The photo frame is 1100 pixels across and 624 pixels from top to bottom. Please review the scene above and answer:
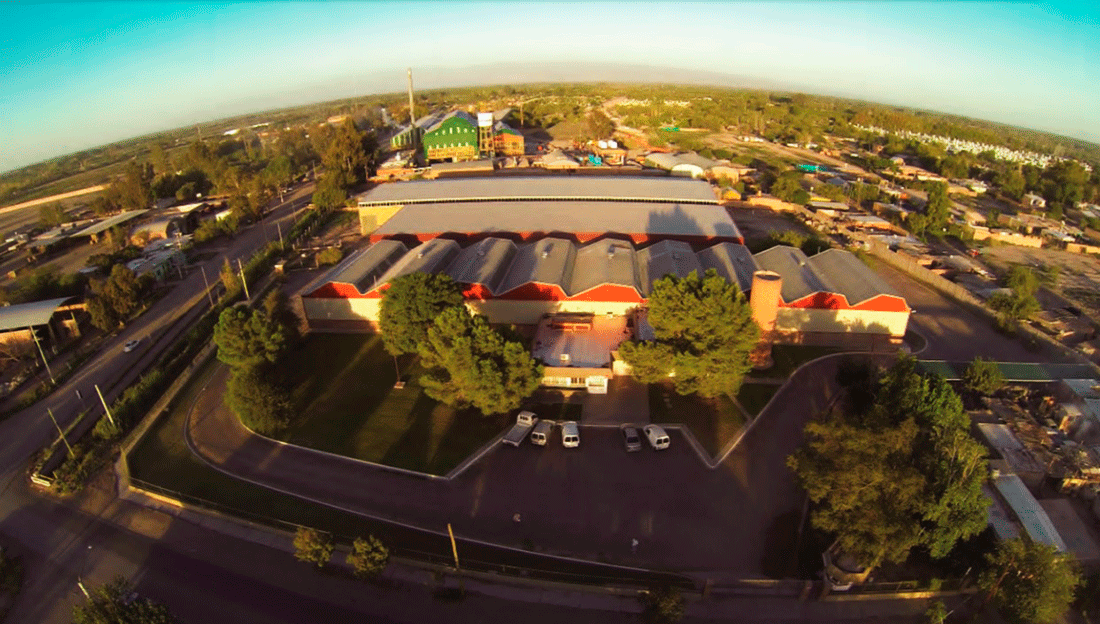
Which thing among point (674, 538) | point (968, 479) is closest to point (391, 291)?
point (674, 538)

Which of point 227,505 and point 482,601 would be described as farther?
point 227,505

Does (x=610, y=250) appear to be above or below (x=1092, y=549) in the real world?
above

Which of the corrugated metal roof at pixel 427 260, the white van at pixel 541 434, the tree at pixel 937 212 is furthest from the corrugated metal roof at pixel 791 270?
the tree at pixel 937 212

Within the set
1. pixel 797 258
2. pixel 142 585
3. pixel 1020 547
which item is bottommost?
pixel 142 585

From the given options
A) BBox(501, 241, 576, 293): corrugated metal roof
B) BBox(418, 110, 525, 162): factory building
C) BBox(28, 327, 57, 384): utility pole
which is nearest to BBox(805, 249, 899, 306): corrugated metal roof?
BBox(501, 241, 576, 293): corrugated metal roof

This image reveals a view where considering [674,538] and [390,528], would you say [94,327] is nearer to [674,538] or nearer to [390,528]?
[390,528]

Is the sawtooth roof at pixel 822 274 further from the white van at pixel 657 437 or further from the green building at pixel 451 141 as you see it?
the green building at pixel 451 141

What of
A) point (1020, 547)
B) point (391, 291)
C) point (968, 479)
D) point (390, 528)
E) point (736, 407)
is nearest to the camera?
point (1020, 547)

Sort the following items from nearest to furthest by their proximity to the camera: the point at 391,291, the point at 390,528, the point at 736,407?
the point at 390,528 < the point at 736,407 < the point at 391,291
